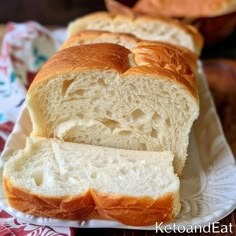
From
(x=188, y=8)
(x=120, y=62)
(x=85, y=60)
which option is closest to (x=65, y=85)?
(x=85, y=60)

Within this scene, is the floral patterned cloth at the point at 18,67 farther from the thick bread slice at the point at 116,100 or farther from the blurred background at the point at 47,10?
the blurred background at the point at 47,10

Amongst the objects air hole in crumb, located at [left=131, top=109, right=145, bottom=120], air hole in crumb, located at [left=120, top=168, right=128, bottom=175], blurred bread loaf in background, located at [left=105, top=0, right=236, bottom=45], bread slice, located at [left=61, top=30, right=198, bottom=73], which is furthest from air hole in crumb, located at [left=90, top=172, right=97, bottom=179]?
blurred bread loaf in background, located at [left=105, top=0, right=236, bottom=45]

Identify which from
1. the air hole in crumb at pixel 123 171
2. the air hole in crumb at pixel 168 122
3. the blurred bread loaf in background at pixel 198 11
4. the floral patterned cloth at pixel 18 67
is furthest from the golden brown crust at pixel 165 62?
the blurred bread loaf in background at pixel 198 11

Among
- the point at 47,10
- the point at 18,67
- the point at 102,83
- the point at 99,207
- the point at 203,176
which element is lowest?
the point at 47,10

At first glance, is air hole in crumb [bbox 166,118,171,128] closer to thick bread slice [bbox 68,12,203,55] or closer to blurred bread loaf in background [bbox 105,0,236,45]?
thick bread slice [bbox 68,12,203,55]

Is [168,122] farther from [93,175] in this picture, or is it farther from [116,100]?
[93,175]

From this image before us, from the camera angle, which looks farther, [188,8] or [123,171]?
[188,8]
